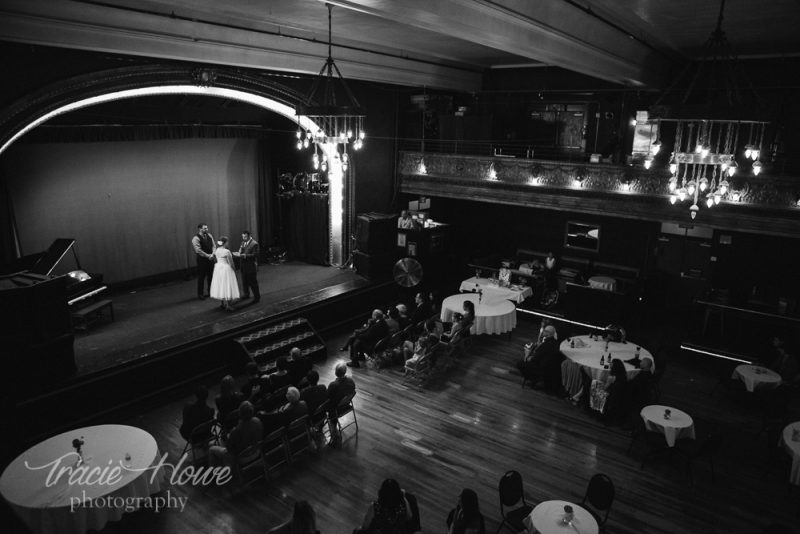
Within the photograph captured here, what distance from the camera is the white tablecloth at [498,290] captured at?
13070 millimetres

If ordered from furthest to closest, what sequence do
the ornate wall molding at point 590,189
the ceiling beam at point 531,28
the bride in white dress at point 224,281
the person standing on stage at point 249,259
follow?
the person standing on stage at point 249,259 → the bride in white dress at point 224,281 → the ornate wall molding at point 590,189 → the ceiling beam at point 531,28

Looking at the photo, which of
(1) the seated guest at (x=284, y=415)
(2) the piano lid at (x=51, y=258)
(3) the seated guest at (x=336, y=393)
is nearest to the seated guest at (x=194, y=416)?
(1) the seated guest at (x=284, y=415)

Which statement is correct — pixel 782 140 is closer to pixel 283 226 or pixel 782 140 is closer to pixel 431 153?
pixel 431 153

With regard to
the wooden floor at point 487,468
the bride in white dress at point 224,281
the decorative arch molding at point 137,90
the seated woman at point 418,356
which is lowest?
the wooden floor at point 487,468

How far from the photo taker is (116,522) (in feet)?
21.7

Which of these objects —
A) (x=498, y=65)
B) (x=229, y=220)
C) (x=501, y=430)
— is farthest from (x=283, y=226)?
(x=501, y=430)

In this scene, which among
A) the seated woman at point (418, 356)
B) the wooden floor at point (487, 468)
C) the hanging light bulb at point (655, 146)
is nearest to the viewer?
the wooden floor at point (487, 468)

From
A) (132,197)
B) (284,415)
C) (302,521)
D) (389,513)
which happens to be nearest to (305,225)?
(132,197)

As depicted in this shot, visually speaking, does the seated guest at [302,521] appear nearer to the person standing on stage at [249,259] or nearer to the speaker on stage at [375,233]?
the person standing on stage at [249,259]

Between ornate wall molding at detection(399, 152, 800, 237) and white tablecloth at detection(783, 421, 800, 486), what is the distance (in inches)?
192

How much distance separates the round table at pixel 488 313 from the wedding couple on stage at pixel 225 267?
436cm

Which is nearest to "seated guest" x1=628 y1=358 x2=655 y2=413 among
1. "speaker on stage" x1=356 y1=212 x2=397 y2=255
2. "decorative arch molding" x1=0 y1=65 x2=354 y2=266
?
"decorative arch molding" x1=0 y1=65 x2=354 y2=266

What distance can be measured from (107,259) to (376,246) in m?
6.52

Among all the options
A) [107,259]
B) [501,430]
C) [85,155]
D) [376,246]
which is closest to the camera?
[501,430]
